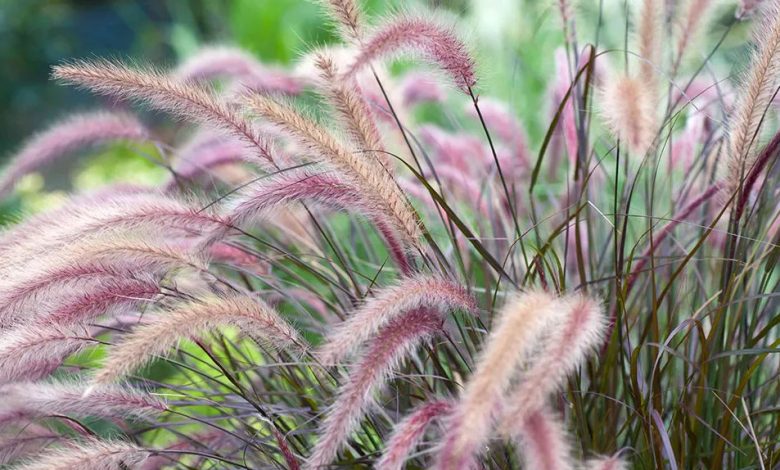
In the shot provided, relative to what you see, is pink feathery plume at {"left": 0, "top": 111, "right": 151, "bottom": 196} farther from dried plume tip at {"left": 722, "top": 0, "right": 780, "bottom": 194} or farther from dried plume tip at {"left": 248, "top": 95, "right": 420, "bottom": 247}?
dried plume tip at {"left": 722, "top": 0, "right": 780, "bottom": 194}

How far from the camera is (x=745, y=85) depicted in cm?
148

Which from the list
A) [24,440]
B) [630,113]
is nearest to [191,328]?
[24,440]

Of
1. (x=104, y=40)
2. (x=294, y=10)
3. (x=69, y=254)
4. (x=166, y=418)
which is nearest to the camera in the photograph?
(x=69, y=254)

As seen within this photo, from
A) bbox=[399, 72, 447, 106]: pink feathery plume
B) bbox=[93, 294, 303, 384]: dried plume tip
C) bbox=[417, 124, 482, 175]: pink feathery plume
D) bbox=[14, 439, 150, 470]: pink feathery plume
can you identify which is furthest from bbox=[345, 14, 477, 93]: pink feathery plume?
bbox=[399, 72, 447, 106]: pink feathery plume

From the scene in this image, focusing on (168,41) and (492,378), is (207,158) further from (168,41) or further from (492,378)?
(168,41)

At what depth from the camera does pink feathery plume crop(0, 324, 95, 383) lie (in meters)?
1.29

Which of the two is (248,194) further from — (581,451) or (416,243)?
(581,451)

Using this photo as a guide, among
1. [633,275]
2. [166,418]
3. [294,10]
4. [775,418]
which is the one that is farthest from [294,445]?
[294,10]

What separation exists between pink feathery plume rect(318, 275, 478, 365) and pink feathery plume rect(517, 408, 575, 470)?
0.74ft

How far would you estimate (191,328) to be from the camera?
1.26 metres

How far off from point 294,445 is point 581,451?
51cm

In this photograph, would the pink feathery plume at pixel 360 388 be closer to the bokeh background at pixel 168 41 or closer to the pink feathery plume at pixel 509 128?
the bokeh background at pixel 168 41

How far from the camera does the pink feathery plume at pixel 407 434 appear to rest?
43.8 inches

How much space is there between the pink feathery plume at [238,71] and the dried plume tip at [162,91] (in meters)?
0.69
